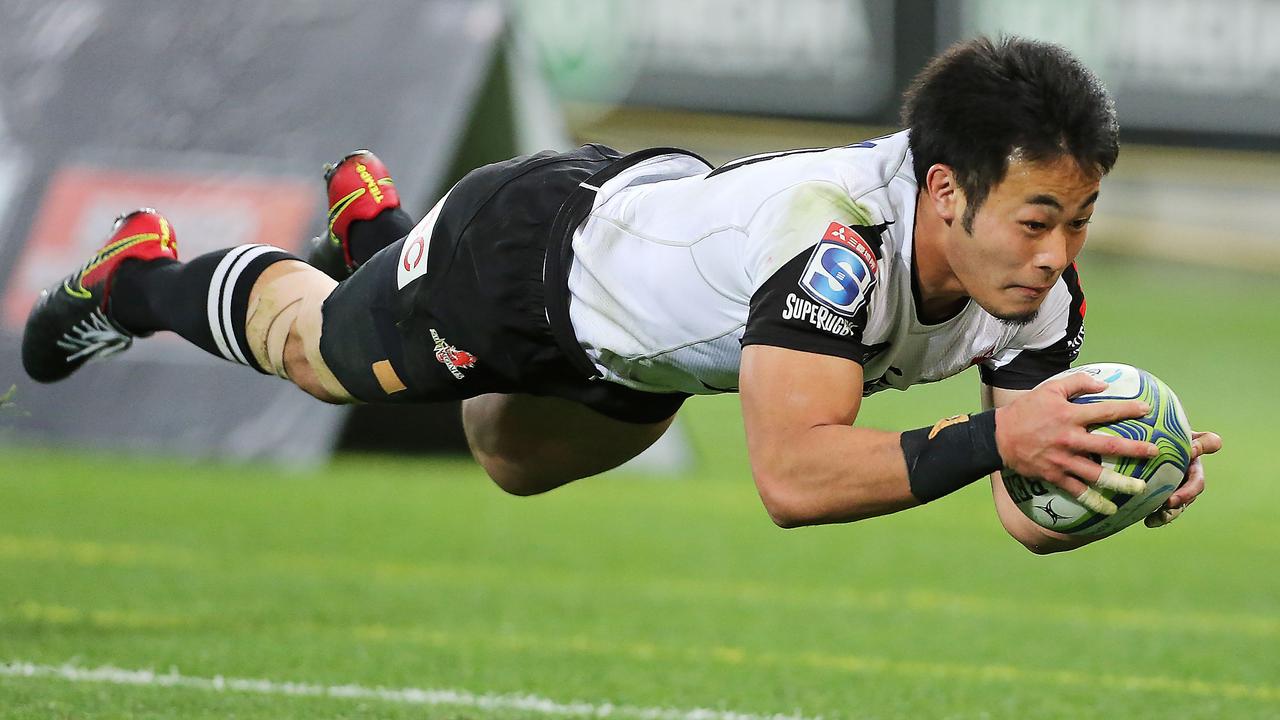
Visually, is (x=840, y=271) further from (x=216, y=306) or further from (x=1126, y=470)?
(x=216, y=306)

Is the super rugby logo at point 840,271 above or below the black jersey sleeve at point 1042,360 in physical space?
above

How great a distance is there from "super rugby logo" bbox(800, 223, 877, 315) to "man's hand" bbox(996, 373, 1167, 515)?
0.38m

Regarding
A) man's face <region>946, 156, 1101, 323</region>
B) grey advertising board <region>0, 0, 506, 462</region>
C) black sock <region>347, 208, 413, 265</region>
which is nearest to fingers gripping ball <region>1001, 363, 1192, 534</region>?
man's face <region>946, 156, 1101, 323</region>

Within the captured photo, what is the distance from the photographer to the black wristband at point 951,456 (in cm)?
337

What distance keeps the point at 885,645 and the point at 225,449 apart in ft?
15.2

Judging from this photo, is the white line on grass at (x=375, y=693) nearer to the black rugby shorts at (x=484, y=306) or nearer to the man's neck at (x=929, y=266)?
the black rugby shorts at (x=484, y=306)

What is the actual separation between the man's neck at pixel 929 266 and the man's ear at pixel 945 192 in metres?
0.03

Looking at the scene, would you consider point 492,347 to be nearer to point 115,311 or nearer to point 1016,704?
point 115,311

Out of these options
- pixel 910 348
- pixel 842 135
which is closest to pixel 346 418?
pixel 910 348

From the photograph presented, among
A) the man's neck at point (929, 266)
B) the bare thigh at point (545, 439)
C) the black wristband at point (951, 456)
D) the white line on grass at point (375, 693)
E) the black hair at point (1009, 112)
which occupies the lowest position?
the white line on grass at point (375, 693)

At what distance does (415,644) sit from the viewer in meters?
5.84

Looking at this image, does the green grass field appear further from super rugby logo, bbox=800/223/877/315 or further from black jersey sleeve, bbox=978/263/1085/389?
super rugby logo, bbox=800/223/877/315

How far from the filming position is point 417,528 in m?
8.33

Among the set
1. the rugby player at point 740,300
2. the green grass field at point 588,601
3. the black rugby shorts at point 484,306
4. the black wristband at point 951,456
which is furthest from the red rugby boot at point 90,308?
the black wristband at point 951,456
